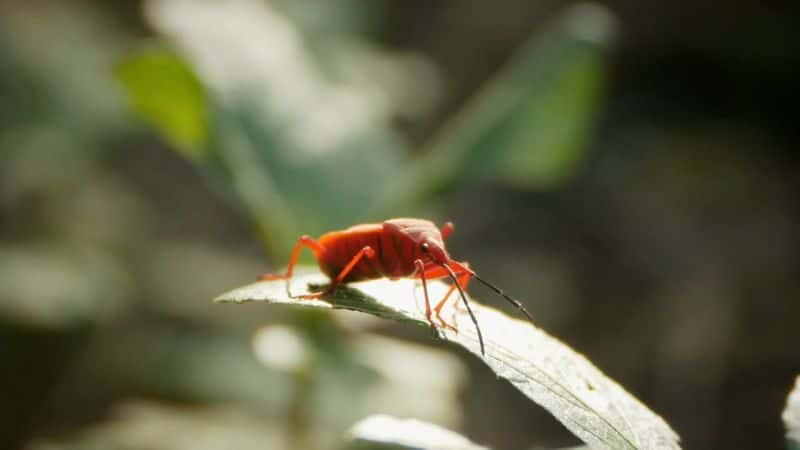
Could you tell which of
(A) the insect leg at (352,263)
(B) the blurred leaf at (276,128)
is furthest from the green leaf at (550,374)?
(B) the blurred leaf at (276,128)

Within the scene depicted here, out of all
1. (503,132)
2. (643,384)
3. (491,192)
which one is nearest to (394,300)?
(503,132)

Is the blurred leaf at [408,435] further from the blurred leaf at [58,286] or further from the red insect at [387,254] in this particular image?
the blurred leaf at [58,286]

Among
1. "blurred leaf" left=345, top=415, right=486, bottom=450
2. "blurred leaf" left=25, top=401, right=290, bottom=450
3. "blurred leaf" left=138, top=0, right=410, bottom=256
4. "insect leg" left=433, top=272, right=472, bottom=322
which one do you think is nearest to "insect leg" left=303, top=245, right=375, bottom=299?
"insect leg" left=433, top=272, right=472, bottom=322

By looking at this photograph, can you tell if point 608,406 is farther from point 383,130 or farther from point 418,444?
point 383,130

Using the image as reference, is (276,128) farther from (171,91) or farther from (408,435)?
(408,435)

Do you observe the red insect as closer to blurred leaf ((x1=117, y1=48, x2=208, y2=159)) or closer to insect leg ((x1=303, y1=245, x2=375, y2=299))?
insect leg ((x1=303, y1=245, x2=375, y2=299))

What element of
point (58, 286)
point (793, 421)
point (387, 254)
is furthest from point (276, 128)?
point (793, 421)
